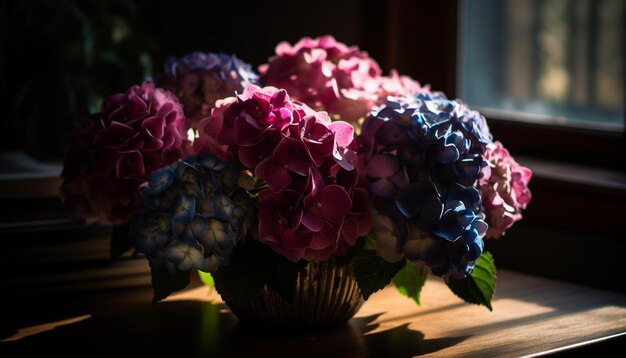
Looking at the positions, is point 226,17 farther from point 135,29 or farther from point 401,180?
point 401,180

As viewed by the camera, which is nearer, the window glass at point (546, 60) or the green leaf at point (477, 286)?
the green leaf at point (477, 286)

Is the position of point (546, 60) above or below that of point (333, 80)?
below

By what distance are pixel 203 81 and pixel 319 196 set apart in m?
0.36

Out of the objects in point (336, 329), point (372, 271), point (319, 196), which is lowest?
point (336, 329)

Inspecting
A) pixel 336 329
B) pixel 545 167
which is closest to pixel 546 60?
pixel 545 167

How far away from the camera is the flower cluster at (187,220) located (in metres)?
1.08

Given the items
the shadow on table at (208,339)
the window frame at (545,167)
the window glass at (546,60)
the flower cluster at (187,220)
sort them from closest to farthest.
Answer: the flower cluster at (187,220)
the shadow on table at (208,339)
the window frame at (545,167)
the window glass at (546,60)

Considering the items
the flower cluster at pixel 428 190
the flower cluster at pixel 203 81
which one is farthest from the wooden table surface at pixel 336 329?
the flower cluster at pixel 203 81

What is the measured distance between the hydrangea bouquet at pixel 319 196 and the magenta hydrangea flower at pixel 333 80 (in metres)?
0.10

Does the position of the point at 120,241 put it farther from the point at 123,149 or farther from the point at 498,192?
the point at 498,192

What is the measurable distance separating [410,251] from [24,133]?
0.95 metres

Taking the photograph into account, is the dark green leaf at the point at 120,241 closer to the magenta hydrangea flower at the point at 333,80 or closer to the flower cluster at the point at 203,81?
the flower cluster at the point at 203,81

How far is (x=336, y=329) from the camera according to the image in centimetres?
128

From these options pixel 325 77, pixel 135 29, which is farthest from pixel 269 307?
pixel 135 29
